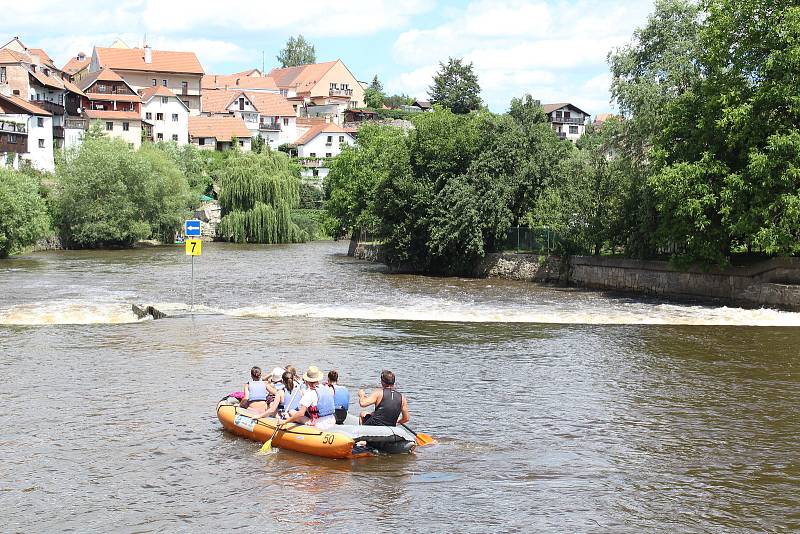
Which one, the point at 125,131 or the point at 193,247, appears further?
the point at 125,131

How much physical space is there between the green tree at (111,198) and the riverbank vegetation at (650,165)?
19.8 metres

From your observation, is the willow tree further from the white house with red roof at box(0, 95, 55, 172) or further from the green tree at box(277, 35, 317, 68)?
the green tree at box(277, 35, 317, 68)

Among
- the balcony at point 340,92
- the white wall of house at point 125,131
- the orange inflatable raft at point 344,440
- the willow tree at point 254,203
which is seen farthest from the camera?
the balcony at point 340,92

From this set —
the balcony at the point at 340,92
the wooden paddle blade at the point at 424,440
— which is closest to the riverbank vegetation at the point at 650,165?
the wooden paddle blade at the point at 424,440

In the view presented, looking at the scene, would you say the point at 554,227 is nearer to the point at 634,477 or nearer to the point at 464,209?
the point at 464,209

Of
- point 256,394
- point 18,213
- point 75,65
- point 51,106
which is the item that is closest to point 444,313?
point 256,394

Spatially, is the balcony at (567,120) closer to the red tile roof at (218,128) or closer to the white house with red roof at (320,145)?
the white house with red roof at (320,145)

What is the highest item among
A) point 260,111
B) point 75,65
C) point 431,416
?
point 75,65

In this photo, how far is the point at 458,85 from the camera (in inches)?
4744

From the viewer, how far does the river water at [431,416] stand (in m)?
12.5

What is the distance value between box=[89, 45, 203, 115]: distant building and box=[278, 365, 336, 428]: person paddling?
4623 inches

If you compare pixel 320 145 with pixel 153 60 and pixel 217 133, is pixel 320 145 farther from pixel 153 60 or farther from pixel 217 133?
pixel 153 60

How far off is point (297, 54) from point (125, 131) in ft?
321

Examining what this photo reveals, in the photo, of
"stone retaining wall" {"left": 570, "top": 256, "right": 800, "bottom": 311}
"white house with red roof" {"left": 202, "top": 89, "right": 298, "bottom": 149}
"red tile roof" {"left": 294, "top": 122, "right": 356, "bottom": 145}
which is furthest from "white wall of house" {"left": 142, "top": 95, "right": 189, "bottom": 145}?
"stone retaining wall" {"left": 570, "top": 256, "right": 800, "bottom": 311}
